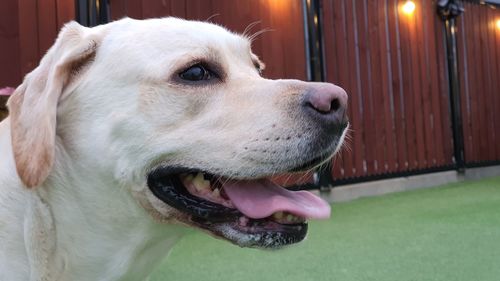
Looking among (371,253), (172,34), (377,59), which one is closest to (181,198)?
(172,34)

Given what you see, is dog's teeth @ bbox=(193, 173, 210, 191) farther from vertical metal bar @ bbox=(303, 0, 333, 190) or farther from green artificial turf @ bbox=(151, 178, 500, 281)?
vertical metal bar @ bbox=(303, 0, 333, 190)

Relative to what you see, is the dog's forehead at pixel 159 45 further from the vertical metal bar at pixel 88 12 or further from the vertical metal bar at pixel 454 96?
the vertical metal bar at pixel 454 96

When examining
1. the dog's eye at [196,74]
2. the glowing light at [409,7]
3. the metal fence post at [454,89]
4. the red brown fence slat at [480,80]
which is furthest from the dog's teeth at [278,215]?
the red brown fence slat at [480,80]

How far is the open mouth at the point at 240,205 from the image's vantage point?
1.29 m

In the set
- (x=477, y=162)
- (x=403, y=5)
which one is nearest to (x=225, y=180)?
(x=403, y=5)

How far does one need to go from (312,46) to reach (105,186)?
421 centimetres

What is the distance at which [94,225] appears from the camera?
142cm

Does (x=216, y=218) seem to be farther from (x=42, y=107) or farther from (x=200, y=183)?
(x=42, y=107)

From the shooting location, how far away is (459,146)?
286 inches

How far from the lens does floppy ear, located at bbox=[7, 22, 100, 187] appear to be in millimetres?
1301

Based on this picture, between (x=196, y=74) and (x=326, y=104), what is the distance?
36 centimetres

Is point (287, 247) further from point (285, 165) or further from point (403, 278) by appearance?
point (403, 278)

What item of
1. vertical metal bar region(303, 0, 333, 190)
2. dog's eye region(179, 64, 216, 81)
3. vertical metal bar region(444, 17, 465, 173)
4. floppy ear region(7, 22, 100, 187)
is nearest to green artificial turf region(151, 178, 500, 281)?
dog's eye region(179, 64, 216, 81)

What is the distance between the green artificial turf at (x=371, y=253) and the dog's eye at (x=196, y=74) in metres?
1.17
